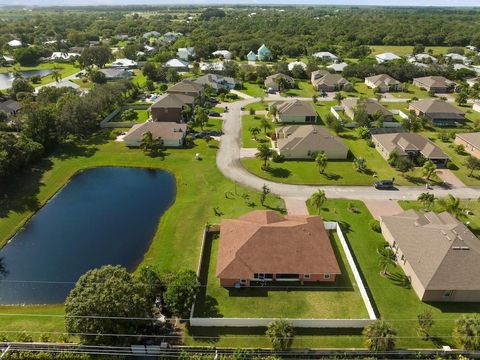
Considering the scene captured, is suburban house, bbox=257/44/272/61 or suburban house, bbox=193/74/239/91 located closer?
suburban house, bbox=193/74/239/91

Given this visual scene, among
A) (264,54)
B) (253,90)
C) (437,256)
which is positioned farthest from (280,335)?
(264,54)

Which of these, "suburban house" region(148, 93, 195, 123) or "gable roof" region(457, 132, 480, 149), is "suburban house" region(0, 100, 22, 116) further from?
"gable roof" region(457, 132, 480, 149)

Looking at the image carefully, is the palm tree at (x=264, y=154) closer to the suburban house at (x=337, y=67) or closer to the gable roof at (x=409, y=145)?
the gable roof at (x=409, y=145)

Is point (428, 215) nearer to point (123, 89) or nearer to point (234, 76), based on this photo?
point (123, 89)

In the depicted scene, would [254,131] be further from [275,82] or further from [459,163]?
[275,82]

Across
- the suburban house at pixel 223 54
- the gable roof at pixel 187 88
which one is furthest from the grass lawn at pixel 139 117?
the suburban house at pixel 223 54

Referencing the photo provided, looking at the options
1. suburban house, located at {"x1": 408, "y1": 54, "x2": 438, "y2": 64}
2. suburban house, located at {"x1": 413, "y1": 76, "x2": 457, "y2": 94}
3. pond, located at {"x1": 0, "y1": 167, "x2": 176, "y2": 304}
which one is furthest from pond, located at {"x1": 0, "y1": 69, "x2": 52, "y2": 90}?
suburban house, located at {"x1": 408, "y1": 54, "x2": 438, "y2": 64}

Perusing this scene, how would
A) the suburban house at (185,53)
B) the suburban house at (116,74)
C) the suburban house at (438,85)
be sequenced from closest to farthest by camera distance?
the suburban house at (438,85)
the suburban house at (116,74)
the suburban house at (185,53)
